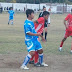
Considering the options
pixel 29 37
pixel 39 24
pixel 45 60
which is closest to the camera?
pixel 29 37

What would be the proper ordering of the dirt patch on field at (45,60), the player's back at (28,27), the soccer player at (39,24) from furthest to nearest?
the soccer player at (39,24), the dirt patch on field at (45,60), the player's back at (28,27)

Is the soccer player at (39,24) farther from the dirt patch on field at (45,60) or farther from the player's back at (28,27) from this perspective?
the player's back at (28,27)

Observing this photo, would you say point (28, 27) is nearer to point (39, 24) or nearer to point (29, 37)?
point (29, 37)

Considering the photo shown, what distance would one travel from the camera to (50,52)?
11531mm

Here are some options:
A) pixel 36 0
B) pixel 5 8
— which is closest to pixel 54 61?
pixel 5 8

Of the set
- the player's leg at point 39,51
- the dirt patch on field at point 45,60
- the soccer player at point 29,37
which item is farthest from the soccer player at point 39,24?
the soccer player at point 29,37

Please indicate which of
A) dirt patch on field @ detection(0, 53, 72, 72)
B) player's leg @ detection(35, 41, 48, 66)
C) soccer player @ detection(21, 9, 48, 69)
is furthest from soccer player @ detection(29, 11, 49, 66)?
soccer player @ detection(21, 9, 48, 69)

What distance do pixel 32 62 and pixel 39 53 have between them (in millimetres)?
649

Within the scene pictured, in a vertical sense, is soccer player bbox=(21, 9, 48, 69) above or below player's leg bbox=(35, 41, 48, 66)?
above

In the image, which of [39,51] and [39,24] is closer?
[39,51]

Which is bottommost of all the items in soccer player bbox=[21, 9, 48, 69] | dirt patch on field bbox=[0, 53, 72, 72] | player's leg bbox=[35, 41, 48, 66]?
dirt patch on field bbox=[0, 53, 72, 72]

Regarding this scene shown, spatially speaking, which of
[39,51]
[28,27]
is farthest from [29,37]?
[39,51]

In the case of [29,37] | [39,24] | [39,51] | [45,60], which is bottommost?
[45,60]

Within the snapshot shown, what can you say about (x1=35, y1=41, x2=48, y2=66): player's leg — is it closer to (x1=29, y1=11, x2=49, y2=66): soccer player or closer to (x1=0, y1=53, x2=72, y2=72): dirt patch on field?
(x1=29, y1=11, x2=49, y2=66): soccer player
